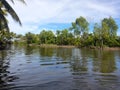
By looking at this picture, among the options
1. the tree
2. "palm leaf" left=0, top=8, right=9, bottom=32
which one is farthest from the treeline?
"palm leaf" left=0, top=8, right=9, bottom=32

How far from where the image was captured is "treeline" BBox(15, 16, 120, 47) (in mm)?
99562

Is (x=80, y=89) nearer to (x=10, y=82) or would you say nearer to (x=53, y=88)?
(x=53, y=88)

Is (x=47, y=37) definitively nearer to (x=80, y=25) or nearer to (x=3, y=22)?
(x=80, y=25)

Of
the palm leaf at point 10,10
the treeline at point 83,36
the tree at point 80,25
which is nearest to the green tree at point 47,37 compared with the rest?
the treeline at point 83,36

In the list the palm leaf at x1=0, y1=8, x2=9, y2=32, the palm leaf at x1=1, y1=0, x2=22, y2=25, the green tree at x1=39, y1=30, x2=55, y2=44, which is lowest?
the palm leaf at x1=0, y1=8, x2=9, y2=32

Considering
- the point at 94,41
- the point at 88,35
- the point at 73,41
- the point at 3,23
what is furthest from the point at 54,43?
the point at 3,23

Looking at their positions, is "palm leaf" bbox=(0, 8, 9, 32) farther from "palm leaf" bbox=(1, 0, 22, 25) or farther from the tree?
the tree

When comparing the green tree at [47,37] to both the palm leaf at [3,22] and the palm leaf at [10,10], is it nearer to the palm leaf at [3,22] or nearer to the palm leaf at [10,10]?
the palm leaf at [3,22]

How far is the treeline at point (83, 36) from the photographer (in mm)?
99562

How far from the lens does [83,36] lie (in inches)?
4663

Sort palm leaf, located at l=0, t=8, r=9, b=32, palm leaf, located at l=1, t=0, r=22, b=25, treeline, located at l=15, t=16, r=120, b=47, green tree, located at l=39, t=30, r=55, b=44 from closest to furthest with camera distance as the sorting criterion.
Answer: palm leaf, located at l=1, t=0, r=22, b=25, palm leaf, located at l=0, t=8, r=9, b=32, treeline, located at l=15, t=16, r=120, b=47, green tree, located at l=39, t=30, r=55, b=44

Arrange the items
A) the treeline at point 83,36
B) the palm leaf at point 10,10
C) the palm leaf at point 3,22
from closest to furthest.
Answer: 1. the palm leaf at point 10,10
2. the palm leaf at point 3,22
3. the treeline at point 83,36

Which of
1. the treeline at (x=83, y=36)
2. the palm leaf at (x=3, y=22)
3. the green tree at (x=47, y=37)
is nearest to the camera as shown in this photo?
the palm leaf at (x=3, y=22)

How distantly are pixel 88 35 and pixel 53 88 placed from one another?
104 m
